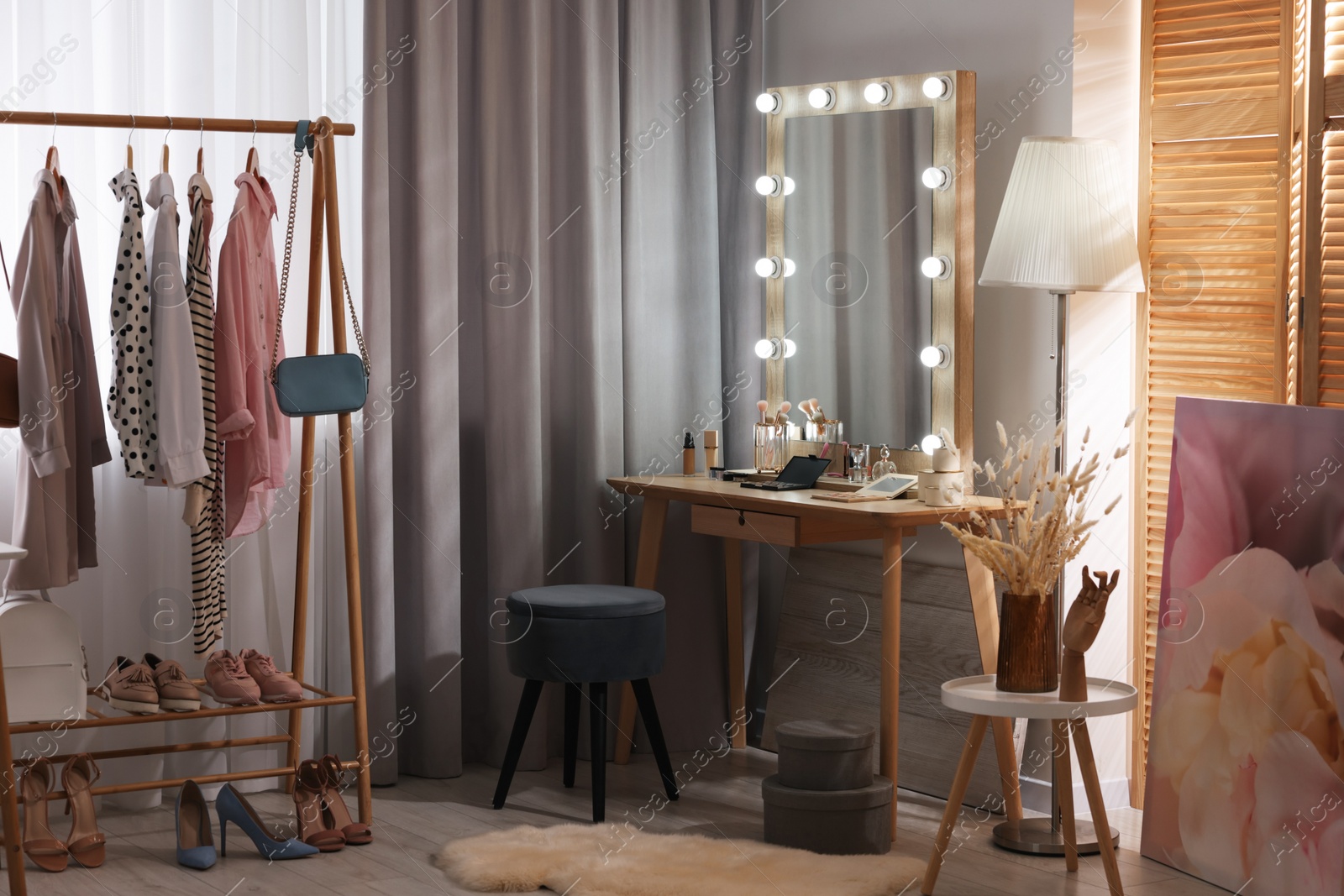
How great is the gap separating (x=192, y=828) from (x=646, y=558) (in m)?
1.43

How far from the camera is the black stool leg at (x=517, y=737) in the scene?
3.64m

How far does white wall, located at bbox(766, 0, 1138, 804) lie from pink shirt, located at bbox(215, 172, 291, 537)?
177 centimetres

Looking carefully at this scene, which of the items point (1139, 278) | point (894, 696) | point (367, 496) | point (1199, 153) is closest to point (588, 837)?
point (894, 696)

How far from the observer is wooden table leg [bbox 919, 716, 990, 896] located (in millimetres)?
2936

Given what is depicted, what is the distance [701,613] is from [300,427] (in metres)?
1.30

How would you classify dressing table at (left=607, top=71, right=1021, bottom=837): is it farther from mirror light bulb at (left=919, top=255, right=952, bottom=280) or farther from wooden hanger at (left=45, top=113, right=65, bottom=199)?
wooden hanger at (left=45, top=113, right=65, bottom=199)

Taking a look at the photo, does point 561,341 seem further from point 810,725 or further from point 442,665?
point 810,725

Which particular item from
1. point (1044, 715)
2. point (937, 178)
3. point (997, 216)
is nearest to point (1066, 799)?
point (1044, 715)

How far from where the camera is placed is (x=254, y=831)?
324cm

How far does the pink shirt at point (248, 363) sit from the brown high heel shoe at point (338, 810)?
0.59m

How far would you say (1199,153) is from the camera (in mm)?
3471

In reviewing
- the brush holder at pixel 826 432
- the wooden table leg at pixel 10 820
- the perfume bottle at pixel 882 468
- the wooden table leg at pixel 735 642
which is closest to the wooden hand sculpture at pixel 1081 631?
the perfume bottle at pixel 882 468

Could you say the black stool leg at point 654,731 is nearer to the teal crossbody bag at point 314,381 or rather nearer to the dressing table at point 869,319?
the dressing table at point 869,319

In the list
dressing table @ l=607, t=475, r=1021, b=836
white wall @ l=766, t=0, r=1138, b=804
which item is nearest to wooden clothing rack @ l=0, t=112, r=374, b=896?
dressing table @ l=607, t=475, r=1021, b=836
